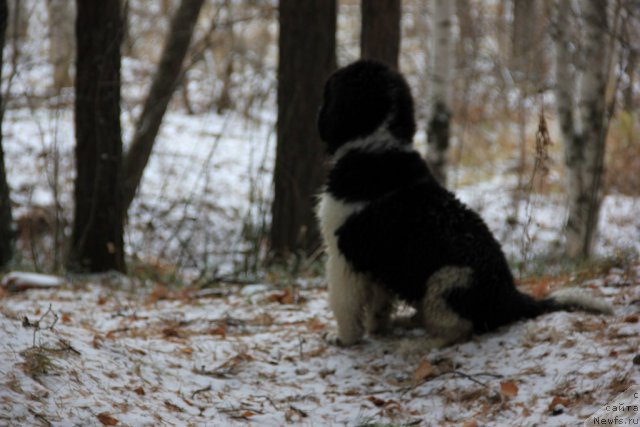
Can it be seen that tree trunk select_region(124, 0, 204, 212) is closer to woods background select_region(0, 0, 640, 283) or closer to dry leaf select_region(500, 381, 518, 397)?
woods background select_region(0, 0, 640, 283)

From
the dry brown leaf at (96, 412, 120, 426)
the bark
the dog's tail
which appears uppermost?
the bark

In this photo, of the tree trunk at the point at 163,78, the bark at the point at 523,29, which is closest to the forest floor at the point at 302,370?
the tree trunk at the point at 163,78

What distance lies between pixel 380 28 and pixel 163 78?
3.87 m

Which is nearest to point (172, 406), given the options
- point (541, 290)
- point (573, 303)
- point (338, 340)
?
point (338, 340)

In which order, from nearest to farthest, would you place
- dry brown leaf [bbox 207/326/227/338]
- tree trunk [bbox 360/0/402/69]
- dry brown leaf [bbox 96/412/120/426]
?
dry brown leaf [bbox 96/412/120/426] → dry brown leaf [bbox 207/326/227/338] → tree trunk [bbox 360/0/402/69]

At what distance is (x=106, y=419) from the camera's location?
10.2 ft

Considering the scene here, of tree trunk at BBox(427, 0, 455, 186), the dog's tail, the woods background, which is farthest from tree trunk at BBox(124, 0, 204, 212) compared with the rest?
the dog's tail

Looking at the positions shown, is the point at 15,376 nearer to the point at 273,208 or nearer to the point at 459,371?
the point at 459,371

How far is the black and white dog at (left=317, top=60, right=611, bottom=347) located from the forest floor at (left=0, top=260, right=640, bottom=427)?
215 mm

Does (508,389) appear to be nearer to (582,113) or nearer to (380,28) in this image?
(380,28)

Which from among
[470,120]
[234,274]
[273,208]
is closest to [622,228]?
[470,120]

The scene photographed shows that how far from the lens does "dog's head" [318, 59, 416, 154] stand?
470 cm

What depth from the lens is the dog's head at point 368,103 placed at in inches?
185

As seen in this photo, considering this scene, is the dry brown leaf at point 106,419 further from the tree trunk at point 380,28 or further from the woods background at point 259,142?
the tree trunk at point 380,28
